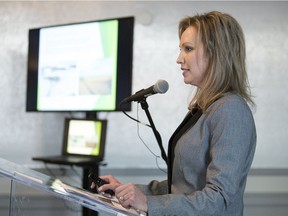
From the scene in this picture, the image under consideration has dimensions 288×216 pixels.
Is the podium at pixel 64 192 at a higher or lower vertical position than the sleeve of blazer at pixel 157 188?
higher

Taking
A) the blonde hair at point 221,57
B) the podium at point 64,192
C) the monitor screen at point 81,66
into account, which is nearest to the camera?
the podium at point 64,192

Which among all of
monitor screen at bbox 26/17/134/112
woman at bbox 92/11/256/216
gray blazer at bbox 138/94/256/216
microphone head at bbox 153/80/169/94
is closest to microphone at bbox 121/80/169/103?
microphone head at bbox 153/80/169/94

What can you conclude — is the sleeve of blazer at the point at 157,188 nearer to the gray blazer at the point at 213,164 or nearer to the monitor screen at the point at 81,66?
the gray blazer at the point at 213,164

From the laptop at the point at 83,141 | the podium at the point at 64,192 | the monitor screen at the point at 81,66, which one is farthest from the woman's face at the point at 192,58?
the laptop at the point at 83,141

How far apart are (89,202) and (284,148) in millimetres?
2829

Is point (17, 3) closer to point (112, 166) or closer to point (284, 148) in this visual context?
point (112, 166)

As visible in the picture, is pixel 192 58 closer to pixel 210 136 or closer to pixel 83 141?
pixel 210 136

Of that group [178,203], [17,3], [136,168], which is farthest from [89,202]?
[17,3]

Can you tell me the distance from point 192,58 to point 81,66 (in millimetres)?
1842

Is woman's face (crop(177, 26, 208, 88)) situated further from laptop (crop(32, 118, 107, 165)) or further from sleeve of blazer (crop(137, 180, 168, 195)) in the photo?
laptop (crop(32, 118, 107, 165))

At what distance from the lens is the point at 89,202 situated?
1038 millimetres

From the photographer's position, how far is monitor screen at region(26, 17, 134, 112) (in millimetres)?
2902

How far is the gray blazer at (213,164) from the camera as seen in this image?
1103mm

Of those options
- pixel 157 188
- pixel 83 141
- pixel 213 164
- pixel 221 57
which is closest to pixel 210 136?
pixel 213 164
